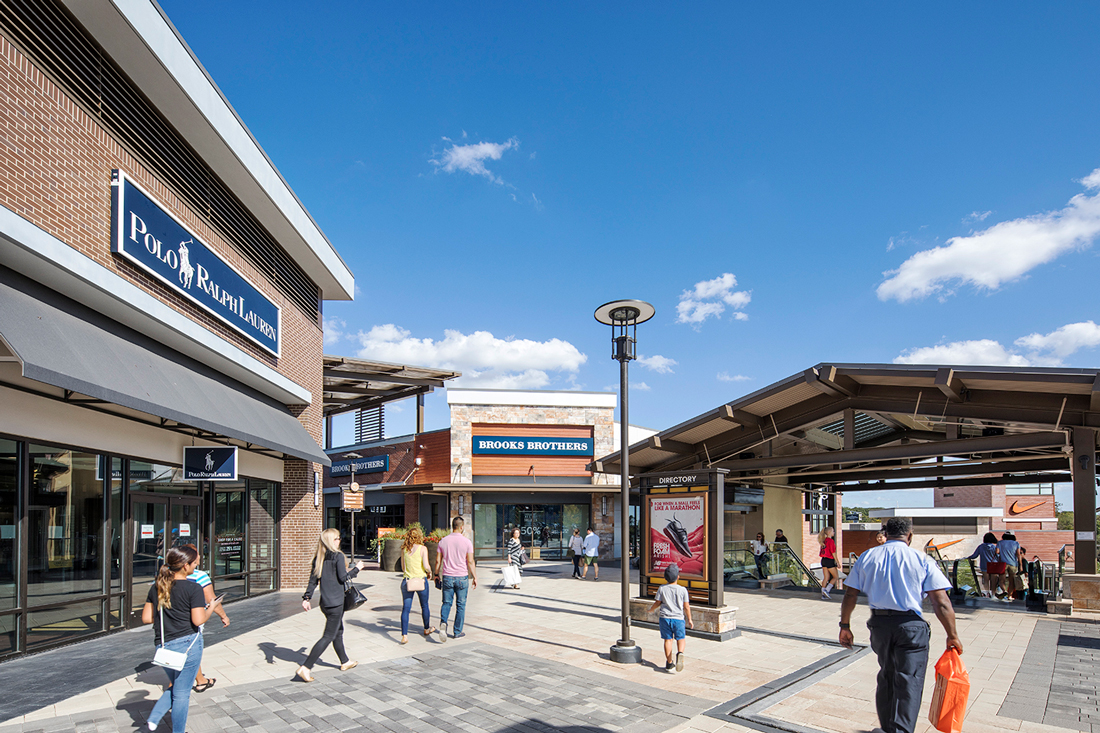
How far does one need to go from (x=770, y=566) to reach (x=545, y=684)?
10.9 m

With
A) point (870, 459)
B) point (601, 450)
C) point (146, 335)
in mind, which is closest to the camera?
point (146, 335)

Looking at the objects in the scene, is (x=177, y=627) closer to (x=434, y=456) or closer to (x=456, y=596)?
(x=456, y=596)

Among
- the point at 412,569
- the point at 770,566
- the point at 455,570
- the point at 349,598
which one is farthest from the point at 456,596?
the point at 770,566

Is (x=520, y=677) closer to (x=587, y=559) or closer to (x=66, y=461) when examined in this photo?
(x=66, y=461)

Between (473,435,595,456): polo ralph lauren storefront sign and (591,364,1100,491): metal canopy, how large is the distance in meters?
9.10

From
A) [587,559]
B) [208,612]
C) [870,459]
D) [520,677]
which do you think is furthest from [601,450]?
[208,612]

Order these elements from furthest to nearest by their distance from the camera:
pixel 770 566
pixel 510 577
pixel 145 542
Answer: pixel 770 566, pixel 510 577, pixel 145 542

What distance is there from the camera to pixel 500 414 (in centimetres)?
2727

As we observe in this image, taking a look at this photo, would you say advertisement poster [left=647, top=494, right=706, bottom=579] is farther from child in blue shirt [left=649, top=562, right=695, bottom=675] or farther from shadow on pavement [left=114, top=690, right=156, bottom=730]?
shadow on pavement [left=114, top=690, right=156, bottom=730]

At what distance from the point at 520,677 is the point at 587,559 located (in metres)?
11.4

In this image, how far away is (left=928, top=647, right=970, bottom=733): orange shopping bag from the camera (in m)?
4.78

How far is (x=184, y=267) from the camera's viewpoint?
10516 mm

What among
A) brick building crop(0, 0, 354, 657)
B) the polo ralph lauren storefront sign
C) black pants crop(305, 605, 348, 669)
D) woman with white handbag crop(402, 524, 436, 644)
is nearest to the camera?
brick building crop(0, 0, 354, 657)

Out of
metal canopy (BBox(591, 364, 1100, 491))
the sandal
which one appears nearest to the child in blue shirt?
the sandal
